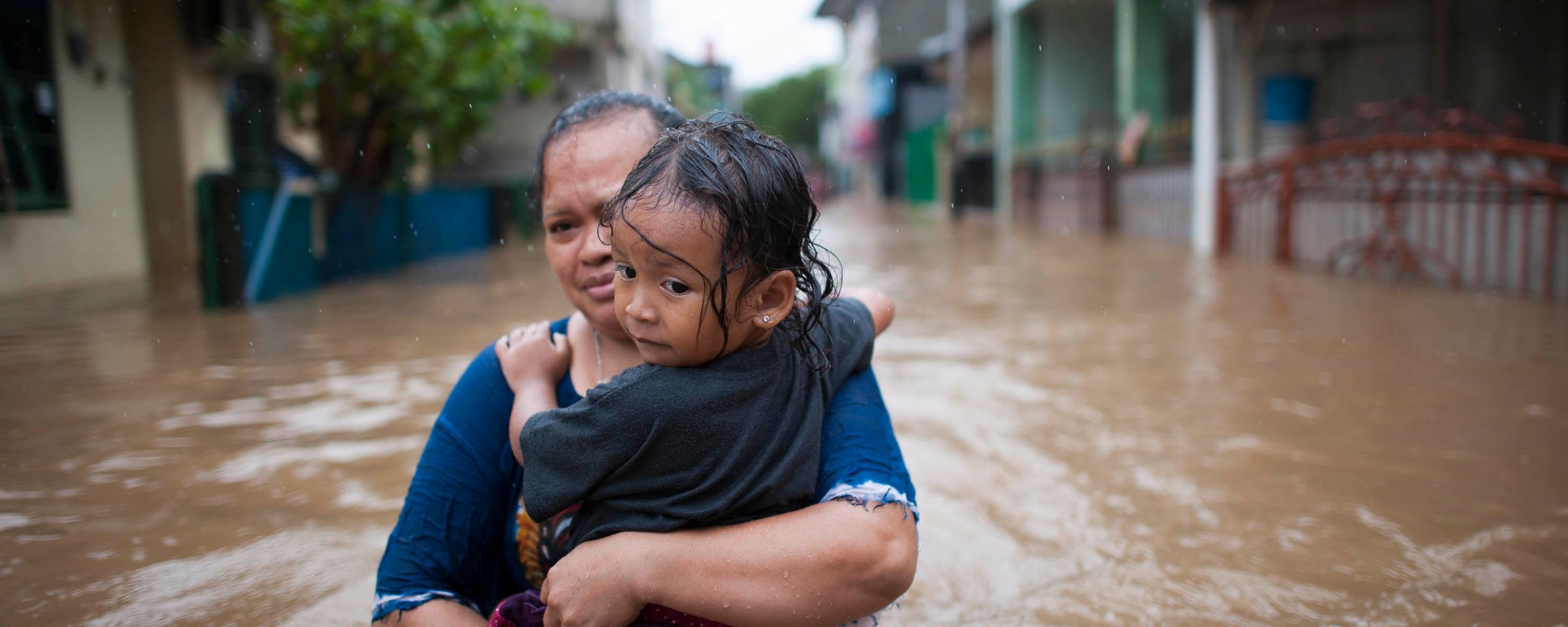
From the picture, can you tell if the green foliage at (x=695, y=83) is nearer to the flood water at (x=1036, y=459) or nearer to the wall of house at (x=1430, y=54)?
the wall of house at (x=1430, y=54)

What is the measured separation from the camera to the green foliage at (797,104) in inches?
3013

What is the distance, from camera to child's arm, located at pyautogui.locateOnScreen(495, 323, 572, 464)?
1613 millimetres

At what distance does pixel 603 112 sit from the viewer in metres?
1.72

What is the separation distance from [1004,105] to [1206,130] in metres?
9.54

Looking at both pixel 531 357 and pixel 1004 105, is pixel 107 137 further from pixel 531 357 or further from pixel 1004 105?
pixel 1004 105

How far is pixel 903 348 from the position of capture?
608 cm

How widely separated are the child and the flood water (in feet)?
3.91

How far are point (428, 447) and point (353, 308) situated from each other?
6770 millimetres

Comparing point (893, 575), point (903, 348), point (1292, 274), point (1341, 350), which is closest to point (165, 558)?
point (893, 575)

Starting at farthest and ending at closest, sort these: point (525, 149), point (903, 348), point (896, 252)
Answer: point (525, 149), point (896, 252), point (903, 348)

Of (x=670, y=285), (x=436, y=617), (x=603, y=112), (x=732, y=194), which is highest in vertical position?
(x=603, y=112)

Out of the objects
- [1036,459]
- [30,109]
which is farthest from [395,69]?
[1036,459]

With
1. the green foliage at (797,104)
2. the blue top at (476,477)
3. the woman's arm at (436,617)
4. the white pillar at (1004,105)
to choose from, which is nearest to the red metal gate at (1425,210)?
the blue top at (476,477)

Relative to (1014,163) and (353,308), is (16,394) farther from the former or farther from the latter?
(1014,163)
